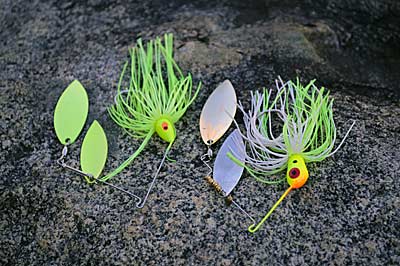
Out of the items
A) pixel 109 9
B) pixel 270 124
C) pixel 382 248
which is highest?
pixel 109 9

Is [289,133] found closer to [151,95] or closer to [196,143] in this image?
[196,143]

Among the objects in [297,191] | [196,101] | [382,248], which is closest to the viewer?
[382,248]

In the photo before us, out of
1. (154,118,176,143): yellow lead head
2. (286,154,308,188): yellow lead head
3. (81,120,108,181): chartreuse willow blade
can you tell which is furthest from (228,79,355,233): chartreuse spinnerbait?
(81,120,108,181): chartreuse willow blade

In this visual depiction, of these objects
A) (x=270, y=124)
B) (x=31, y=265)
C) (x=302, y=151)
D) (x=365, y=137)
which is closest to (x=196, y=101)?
(x=270, y=124)

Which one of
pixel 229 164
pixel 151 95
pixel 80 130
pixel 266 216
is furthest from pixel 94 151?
pixel 266 216

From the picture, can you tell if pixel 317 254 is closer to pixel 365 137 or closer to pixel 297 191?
pixel 297 191

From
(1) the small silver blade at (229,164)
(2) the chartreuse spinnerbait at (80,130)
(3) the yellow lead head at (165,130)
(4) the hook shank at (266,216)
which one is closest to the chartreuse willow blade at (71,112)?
(2) the chartreuse spinnerbait at (80,130)
